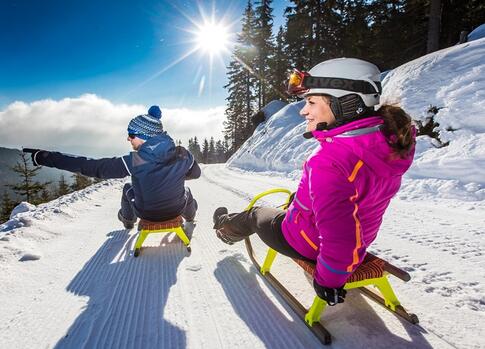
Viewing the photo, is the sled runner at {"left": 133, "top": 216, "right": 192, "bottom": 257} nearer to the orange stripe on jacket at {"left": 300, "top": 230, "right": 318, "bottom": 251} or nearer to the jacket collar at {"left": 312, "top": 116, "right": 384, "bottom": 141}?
the orange stripe on jacket at {"left": 300, "top": 230, "right": 318, "bottom": 251}

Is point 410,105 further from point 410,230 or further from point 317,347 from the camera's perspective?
point 317,347

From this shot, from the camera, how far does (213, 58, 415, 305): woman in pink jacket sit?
169 centimetres

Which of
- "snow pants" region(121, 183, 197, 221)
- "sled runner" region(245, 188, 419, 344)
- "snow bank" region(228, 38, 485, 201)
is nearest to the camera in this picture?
"sled runner" region(245, 188, 419, 344)

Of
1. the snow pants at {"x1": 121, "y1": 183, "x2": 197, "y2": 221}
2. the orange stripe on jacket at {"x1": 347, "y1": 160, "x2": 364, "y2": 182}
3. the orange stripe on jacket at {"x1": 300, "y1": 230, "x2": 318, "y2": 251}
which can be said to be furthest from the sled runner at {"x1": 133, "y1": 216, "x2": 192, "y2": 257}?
the orange stripe on jacket at {"x1": 347, "y1": 160, "x2": 364, "y2": 182}

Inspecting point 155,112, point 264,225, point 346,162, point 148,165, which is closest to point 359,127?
point 346,162

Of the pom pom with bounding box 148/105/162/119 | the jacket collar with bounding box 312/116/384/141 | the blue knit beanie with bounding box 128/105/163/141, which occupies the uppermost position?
the pom pom with bounding box 148/105/162/119

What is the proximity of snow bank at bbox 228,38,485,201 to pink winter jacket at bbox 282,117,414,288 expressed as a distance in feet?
1.60

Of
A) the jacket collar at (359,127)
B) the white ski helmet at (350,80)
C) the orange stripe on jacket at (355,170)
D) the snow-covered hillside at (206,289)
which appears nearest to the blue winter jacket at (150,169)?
the snow-covered hillside at (206,289)

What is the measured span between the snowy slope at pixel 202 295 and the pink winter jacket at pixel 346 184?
65cm

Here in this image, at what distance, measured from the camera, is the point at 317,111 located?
6.72 ft

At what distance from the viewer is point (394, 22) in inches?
922

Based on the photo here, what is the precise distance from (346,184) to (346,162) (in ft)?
0.43

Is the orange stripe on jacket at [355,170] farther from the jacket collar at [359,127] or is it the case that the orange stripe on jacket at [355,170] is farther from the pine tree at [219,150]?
the pine tree at [219,150]

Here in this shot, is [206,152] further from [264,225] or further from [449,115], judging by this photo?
[264,225]
